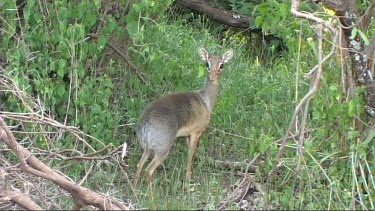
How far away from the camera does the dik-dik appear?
7246mm

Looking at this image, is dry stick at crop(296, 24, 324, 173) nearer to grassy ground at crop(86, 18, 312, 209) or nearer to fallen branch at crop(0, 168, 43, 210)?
grassy ground at crop(86, 18, 312, 209)

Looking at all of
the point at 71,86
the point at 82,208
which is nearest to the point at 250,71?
the point at 71,86

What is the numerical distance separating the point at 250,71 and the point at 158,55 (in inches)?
61.1

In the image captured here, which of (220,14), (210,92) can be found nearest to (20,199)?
(210,92)

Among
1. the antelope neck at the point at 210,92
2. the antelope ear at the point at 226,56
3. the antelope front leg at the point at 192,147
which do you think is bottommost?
the antelope front leg at the point at 192,147

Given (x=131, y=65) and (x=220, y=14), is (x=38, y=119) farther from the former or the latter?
(x=220, y=14)

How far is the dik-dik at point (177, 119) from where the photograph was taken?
23.8 ft

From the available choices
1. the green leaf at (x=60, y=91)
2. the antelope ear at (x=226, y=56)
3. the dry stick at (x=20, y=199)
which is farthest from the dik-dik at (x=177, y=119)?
the dry stick at (x=20, y=199)

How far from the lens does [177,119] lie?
24.7ft

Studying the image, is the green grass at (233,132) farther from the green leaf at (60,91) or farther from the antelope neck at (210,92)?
the green leaf at (60,91)

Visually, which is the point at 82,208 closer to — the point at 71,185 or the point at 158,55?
the point at 71,185

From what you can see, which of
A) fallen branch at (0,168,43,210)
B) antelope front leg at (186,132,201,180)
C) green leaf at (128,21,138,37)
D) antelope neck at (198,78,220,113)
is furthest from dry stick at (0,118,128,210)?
antelope neck at (198,78,220,113)

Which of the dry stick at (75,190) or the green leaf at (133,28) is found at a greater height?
the green leaf at (133,28)

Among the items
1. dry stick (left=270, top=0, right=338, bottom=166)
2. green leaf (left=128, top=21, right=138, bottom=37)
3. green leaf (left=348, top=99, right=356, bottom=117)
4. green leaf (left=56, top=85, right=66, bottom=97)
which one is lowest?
green leaf (left=56, top=85, right=66, bottom=97)
